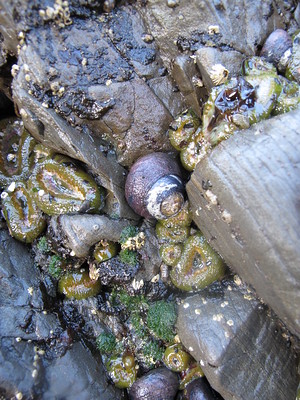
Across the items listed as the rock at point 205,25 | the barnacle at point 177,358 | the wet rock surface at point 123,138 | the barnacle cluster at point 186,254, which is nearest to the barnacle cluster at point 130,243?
the wet rock surface at point 123,138

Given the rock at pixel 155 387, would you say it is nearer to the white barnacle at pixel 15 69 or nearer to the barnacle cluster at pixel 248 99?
the barnacle cluster at pixel 248 99

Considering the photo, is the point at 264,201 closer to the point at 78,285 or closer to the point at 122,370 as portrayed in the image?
the point at 78,285

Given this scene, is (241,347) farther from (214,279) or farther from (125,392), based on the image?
(125,392)

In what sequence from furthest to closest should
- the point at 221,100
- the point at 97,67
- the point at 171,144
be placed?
the point at 171,144 < the point at 97,67 < the point at 221,100

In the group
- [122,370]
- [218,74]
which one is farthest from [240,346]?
[218,74]

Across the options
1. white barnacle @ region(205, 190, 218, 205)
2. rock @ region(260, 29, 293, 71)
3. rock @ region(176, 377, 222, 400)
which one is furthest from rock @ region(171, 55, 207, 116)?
rock @ region(176, 377, 222, 400)

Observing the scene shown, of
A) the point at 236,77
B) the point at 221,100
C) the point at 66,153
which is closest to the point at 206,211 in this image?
the point at 221,100
